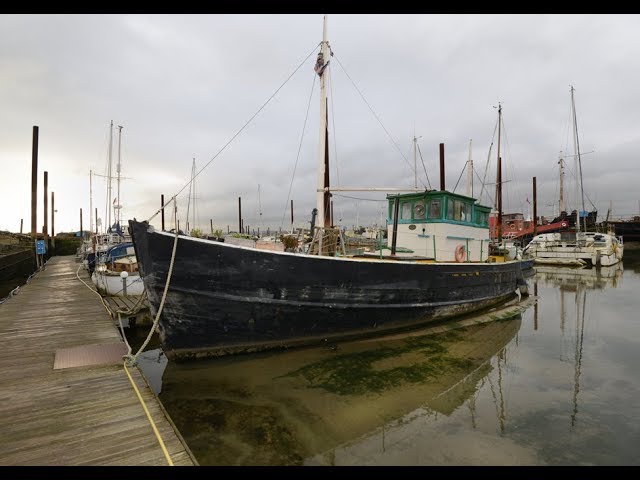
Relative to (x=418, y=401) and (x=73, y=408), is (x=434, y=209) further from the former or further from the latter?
(x=73, y=408)

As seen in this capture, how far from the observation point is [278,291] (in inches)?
269

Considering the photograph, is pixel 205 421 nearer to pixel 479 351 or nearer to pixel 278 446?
pixel 278 446

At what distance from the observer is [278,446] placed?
412 cm

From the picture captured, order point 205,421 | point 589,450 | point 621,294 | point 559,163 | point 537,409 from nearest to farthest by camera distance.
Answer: point 589,450 → point 205,421 → point 537,409 → point 621,294 → point 559,163

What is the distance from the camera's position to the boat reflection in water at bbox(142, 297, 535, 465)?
13.8ft

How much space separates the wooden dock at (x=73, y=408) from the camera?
119 inches

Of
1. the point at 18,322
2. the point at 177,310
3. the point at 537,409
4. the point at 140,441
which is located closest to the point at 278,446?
the point at 140,441

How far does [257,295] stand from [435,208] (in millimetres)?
7482

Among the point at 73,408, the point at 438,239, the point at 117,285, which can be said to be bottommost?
the point at 73,408

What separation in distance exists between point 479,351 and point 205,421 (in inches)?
253

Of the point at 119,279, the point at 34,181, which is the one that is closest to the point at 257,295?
the point at 119,279

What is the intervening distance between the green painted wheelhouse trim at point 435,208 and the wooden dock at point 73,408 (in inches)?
363

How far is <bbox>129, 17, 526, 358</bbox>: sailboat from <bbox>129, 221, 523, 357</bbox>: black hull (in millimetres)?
20

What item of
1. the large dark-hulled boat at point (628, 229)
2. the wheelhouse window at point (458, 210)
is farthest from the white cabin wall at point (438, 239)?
the large dark-hulled boat at point (628, 229)
